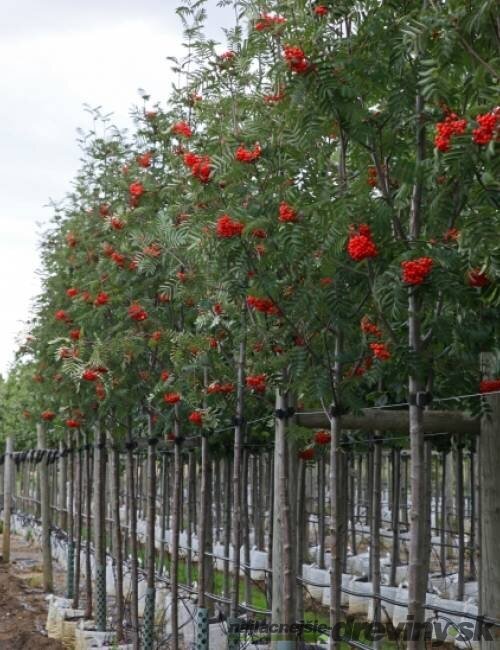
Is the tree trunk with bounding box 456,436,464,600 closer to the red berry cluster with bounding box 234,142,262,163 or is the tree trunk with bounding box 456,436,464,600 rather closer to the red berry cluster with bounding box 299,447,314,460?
the red berry cluster with bounding box 299,447,314,460

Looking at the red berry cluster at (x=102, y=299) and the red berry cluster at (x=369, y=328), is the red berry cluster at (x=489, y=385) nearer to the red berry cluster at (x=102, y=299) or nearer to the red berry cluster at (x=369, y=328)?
the red berry cluster at (x=369, y=328)

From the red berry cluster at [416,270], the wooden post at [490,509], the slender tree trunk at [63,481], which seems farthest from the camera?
the slender tree trunk at [63,481]

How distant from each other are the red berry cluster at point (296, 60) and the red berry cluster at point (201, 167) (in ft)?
4.20

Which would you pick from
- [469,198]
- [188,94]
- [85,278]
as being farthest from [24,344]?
[469,198]

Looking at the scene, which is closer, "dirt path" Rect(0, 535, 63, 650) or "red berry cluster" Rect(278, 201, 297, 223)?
"red berry cluster" Rect(278, 201, 297, 223)

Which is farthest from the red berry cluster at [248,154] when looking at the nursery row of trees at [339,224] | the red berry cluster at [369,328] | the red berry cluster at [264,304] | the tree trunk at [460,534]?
the tree trunk at [460,534]

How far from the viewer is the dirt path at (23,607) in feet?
42.3

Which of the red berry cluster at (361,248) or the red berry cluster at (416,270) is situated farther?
the red berry cluster at (361,248)

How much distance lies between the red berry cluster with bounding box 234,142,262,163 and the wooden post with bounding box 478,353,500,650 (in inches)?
68.5

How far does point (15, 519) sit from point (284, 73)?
110 feet

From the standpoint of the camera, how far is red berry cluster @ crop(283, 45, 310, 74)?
16.5 ft

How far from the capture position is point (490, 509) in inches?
213

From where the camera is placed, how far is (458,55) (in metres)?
4.56

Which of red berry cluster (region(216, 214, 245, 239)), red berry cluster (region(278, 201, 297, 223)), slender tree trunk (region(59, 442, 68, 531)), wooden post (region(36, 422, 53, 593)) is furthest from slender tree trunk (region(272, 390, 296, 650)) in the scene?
slender tree trunk (region(59, 442, 68, 531))
